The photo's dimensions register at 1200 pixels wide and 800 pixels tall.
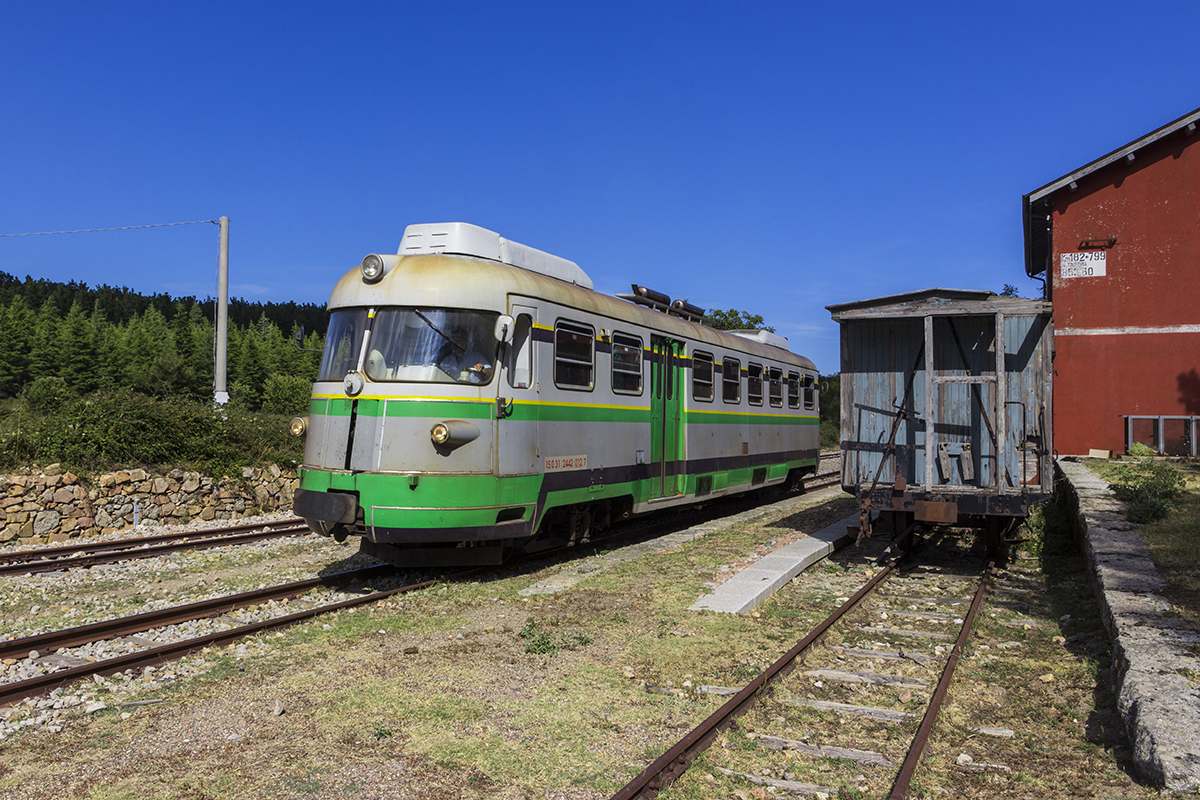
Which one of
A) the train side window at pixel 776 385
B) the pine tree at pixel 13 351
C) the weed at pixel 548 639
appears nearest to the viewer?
the weed at pixel 548 639

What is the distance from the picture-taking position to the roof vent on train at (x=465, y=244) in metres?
9.45

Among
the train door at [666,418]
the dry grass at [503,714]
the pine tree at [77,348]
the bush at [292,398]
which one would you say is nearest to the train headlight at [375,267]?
the dry grass at [503,714]

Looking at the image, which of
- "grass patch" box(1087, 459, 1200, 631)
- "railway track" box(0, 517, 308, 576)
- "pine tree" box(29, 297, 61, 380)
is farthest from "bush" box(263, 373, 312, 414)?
"pine tree" box(29, 297, 61, 380)

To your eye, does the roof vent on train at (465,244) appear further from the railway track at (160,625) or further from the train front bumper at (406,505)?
the railway track at (160,625)

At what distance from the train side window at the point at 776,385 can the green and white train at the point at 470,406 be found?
5.76 meters

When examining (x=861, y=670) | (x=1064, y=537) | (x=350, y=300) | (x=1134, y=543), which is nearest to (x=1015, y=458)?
(x=1134, y=543)

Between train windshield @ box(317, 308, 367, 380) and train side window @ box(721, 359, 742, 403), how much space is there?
7.09 meters

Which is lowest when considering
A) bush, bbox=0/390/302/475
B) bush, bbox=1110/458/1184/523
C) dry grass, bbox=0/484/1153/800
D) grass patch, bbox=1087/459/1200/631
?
dry grass, bbox=0/484/1153/800

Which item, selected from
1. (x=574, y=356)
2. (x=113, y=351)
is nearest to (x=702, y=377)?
(x=574, y=356)

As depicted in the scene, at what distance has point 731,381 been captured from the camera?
14484mm

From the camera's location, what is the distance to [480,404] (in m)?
8.49

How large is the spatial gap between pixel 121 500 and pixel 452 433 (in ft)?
28.0

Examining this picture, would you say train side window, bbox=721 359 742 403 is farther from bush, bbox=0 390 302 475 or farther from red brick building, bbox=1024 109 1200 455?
red brick building, bbox=1024 109 1200 455

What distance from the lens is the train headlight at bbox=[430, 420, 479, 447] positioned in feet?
26.8
